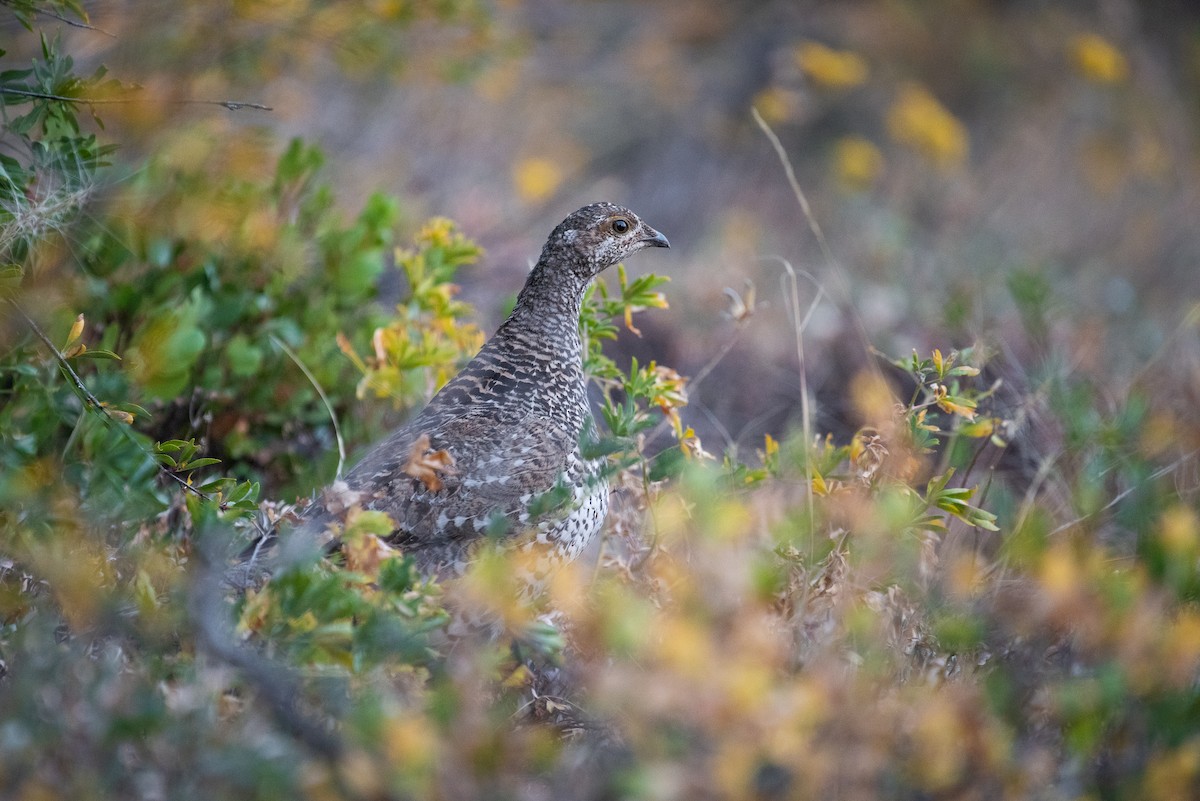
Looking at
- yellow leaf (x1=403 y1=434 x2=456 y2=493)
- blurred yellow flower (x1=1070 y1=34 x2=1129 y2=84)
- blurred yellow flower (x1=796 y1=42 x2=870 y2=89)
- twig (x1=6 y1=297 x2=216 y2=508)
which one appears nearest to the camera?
yellow leaf (x1=403 y1=434 x2=456 y2=493)

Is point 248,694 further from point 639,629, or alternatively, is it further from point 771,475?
point 771,475

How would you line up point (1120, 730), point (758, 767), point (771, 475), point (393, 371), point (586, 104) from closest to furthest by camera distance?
point (758, 767)
point (1120, 730)
point (771, 475)
point (393, 371)
point (586, 104)

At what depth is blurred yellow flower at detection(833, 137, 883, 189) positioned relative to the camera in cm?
1052

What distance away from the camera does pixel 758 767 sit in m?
2.56

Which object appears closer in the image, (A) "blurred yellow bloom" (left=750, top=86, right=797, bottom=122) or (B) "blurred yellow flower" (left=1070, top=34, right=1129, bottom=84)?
(B) "blurred yellow flower" (left=1070, top=34, right=1129, bottom=84)

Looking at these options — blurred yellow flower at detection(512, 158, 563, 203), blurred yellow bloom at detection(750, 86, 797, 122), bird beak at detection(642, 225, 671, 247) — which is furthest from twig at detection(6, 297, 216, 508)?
blurred yellow bloom at detection(750, 86, 797, 122)

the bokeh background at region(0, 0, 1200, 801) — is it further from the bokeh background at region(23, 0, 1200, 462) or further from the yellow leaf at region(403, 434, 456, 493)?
the yellow leaf at region(403, 434, 456, 493)

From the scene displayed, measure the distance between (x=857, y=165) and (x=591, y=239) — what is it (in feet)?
21.1

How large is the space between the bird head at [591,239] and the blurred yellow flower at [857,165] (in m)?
6.24

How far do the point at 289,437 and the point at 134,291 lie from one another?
0.99 meters

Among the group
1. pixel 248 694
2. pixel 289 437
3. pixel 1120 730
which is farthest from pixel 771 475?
pixel 289 437

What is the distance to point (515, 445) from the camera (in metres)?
4.02

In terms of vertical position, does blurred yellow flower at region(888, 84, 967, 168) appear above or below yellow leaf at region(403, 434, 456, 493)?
below

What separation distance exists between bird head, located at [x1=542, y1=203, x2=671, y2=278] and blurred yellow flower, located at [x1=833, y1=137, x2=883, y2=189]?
6.24 metres
